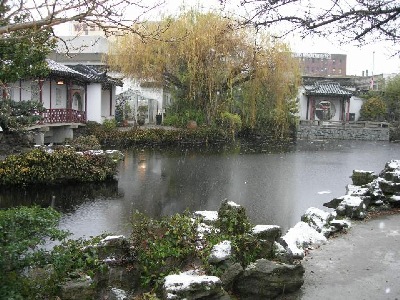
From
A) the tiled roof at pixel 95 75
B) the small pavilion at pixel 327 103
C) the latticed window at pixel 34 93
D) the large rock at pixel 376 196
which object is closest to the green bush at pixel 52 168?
the latticed window at pixel 34 93

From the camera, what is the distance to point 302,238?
7.55 m

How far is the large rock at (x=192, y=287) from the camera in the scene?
4875 mm

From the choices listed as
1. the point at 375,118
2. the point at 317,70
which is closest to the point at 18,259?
the point at 375,118

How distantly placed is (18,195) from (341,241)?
9.14 metres

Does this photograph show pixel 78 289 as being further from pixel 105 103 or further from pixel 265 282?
pixel 105 103

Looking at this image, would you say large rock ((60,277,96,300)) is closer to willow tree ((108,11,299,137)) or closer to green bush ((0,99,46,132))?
green bush ((0,99,46,132))

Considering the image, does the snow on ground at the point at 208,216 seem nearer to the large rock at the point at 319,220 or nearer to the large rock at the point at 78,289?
the large rock at the point at 319,220

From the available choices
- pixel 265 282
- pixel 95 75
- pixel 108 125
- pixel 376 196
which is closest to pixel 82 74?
pixel 95 75

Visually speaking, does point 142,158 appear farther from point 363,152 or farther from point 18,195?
point 363,152

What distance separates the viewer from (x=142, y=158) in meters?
20.6

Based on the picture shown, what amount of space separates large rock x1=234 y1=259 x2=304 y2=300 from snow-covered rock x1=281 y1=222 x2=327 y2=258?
890mm

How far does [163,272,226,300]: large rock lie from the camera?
4875mm

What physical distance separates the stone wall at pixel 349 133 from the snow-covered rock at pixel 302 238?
2605 cm

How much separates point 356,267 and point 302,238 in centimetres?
116
